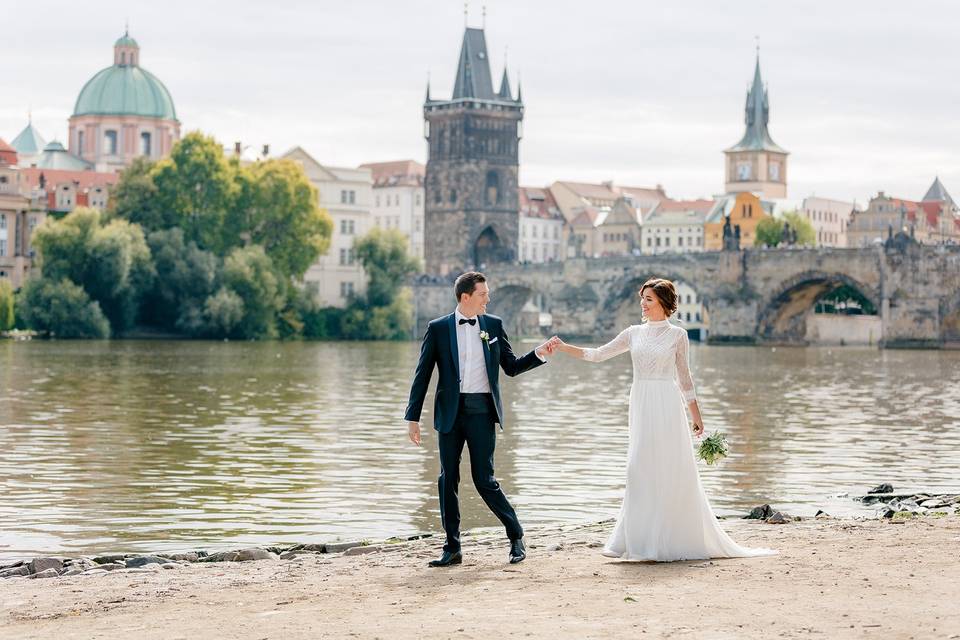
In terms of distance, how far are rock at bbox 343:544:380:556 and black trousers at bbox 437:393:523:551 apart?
54.8 inches

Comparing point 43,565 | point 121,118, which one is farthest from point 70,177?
point 43,565

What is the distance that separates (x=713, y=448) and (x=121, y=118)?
5213 inches

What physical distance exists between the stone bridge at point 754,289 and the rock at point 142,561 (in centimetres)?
7949

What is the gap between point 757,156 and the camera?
168 meters

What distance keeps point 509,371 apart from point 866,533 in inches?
120

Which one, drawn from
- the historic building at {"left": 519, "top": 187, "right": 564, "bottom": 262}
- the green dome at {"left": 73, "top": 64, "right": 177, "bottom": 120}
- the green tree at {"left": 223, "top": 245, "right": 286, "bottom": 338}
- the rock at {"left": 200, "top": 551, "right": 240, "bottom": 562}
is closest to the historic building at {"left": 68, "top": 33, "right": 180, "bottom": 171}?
the green dome at {"left": 73, "top": 64, "right": 177, "bottom": 120}

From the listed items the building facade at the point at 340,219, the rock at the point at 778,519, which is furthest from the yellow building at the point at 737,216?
the rock at the point at 778,519

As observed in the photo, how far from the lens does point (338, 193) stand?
11269 centimetres

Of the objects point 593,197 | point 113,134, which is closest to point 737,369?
point 113,134

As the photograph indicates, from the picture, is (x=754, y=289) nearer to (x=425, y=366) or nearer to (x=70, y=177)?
(x=70, y=177)

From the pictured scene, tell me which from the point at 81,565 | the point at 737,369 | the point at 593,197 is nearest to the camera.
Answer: the point at 81,565

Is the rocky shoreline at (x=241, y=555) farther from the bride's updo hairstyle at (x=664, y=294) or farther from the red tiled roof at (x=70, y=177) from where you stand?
the red tiled roof at (x=70, y=177)

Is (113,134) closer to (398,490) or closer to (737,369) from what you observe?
(737,369)

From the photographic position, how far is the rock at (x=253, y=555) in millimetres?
11883
